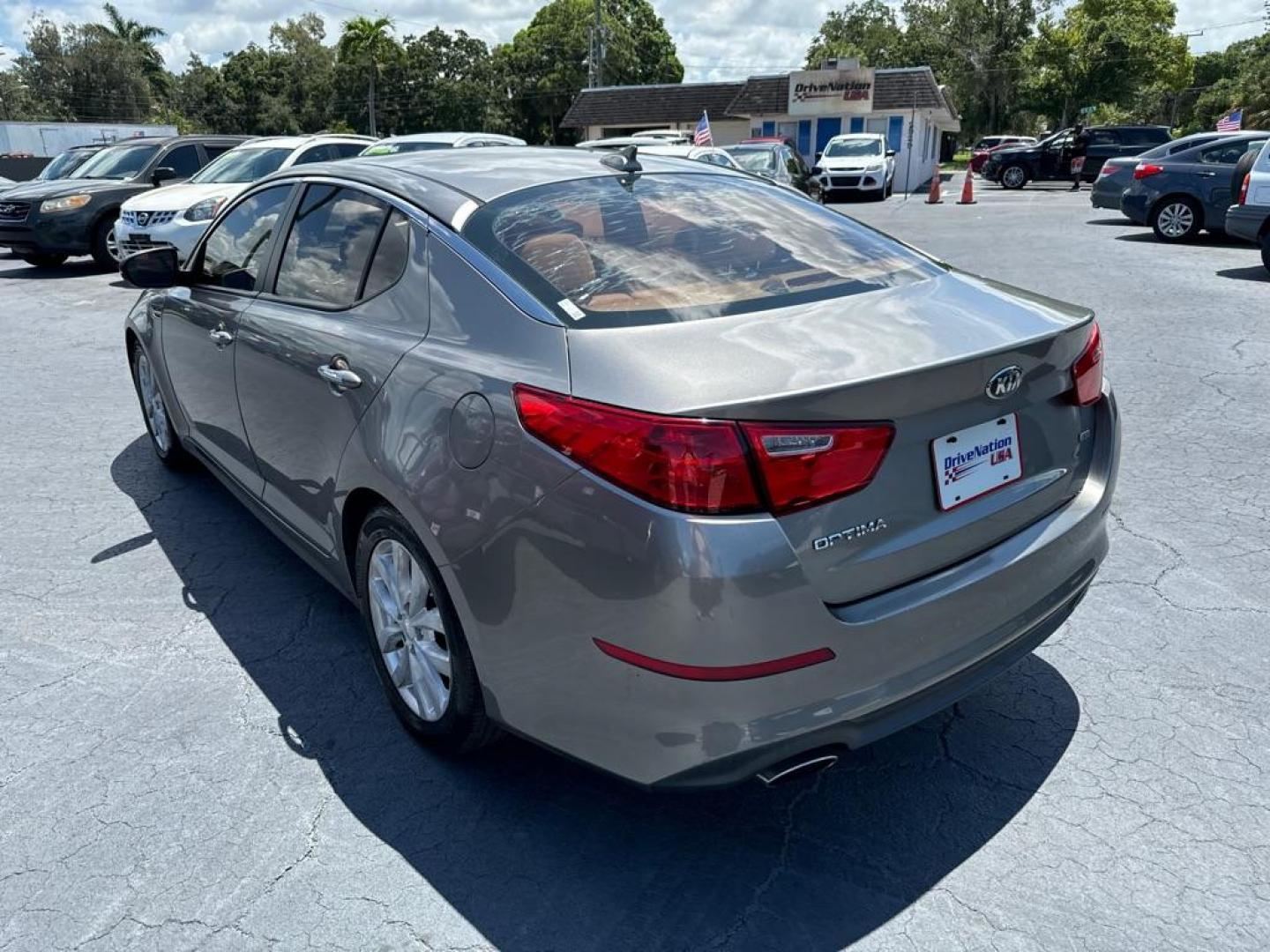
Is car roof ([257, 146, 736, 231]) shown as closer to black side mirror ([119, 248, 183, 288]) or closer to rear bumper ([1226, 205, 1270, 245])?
black side mirror ([119, 248, 183, 288])

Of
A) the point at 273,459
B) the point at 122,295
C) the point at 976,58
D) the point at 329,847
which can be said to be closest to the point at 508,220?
the point at 273,459

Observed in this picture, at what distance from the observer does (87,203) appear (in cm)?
1348

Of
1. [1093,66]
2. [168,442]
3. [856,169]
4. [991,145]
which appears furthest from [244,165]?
[1093,66]

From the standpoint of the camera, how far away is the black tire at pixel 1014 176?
98.4 ft

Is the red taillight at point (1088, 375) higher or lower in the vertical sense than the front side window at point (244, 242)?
lower

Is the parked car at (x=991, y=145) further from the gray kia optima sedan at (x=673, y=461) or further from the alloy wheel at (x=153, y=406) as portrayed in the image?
the gray kia optima sedan at (x=673, y=461)

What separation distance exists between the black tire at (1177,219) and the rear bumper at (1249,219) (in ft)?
9.80

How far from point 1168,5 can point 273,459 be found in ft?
290

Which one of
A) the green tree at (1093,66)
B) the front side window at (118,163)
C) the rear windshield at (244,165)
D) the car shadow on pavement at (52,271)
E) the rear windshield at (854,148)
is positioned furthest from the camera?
the green tree at (1093,66)

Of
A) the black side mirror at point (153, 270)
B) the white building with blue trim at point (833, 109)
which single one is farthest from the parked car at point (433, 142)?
the white building with blue trim at point (833, 109)

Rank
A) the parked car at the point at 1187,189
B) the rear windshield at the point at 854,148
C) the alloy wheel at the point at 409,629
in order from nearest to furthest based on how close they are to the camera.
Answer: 1. the alloy wheel at the point at 409,629
2. the parked car at the point at 1187,189
3. the rear windshield at the point at 854,148

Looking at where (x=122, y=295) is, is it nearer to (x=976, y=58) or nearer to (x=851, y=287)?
(x=851, y=287)

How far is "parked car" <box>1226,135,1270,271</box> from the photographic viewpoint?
10.2 metres

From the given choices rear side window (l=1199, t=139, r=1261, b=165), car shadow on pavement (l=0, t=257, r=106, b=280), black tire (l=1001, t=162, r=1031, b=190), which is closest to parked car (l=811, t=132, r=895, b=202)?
black tire (l=1001, t=162, r=1031, b=190)
